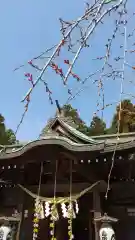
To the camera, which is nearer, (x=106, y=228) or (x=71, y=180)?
(x=106, y=228)

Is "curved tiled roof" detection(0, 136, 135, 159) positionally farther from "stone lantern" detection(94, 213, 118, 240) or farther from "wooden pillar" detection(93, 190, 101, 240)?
"stone lantern" detection(94, 213, 118, 240)

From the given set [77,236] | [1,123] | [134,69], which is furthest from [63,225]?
[1,123]

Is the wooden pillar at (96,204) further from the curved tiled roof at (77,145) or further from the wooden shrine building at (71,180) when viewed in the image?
the curved tiled roof at (77,145)

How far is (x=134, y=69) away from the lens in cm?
271

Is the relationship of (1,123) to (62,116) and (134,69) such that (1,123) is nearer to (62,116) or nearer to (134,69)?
(62,116)

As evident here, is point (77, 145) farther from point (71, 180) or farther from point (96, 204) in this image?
point (96, 204)

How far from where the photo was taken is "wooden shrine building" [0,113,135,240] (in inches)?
284

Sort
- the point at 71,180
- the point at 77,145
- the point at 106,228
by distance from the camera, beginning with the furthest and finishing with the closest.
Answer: the point at 71,180
the point at 77,145
the point at 106,228

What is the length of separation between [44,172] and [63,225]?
6.24ft

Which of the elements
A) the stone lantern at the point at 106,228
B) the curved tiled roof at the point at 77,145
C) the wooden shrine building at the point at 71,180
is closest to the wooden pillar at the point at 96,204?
the wooden shrine building at the point at 71,180

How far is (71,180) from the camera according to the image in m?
8.09

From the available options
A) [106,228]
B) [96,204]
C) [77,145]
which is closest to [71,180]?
[96,204]

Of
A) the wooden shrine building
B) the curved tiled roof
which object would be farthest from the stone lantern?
the curved tiled roof

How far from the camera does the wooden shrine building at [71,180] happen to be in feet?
23.7
